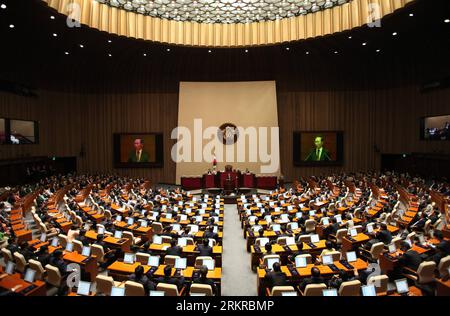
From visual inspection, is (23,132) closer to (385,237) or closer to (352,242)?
(352,242)

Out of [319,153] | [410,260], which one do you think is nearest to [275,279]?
[410,260]

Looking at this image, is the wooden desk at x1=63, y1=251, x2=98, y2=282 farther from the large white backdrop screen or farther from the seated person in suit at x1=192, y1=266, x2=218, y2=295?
the large white backdrop screen

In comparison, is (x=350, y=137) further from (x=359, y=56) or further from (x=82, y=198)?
(x=82, y=198)

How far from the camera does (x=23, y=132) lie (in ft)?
77.7

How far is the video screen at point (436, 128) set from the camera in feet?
72.2

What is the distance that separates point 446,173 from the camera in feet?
71.1

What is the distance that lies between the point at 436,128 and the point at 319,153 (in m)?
9.01

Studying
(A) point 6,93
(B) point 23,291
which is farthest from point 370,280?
(A) point 6,93

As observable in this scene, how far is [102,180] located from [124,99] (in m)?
8.58

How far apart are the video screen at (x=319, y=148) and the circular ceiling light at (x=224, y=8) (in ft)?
36.5

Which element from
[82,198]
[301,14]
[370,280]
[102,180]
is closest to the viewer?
[370,280]

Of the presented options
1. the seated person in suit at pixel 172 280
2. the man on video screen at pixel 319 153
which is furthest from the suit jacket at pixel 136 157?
the seated person in suit at pixel 172 280
